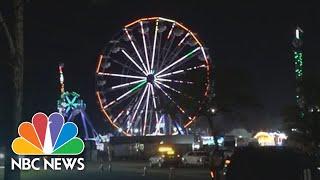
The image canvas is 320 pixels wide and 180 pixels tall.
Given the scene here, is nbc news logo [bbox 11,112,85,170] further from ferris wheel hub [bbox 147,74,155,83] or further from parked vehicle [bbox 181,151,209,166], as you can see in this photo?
ferris wheel hub [bbox 147,74,155,83]

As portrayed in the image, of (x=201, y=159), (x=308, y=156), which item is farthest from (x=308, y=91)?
(x=308, y=156)

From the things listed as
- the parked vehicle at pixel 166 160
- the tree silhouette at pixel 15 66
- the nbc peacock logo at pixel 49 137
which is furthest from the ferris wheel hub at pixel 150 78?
the tree silhouette at pixel 15 66

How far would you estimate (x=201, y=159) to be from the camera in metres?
53.5

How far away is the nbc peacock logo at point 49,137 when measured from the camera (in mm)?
16781

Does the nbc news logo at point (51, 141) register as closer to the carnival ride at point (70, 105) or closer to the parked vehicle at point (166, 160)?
the parked vehicle at point (166, 160)

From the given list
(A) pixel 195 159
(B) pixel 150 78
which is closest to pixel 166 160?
(A) pixel 195 159

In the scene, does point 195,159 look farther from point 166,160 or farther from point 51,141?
point 51,141

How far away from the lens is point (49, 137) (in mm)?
16922

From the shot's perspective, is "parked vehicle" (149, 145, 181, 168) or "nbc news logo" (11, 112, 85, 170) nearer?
"nbc news logo" (11, 112, 85, 170)

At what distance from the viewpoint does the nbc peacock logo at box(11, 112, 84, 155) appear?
55.1 feet

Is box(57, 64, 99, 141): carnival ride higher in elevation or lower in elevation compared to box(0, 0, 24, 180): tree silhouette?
higher

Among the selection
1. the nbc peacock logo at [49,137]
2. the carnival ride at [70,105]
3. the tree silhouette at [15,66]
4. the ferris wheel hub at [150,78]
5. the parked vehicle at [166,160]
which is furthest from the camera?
the carnival ride at [70,105]

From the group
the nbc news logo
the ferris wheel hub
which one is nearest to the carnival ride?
the ferris wheel hub

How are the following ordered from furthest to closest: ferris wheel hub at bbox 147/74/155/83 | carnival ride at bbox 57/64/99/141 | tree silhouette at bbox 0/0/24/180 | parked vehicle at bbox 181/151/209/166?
carnival ride at bbox 57/64/99/141
ferris wheel hub at bbox 147/74/155/83
parked vehicle at bbox 181/151/209/166
tree silhouette at bbox 0/0/24/180
